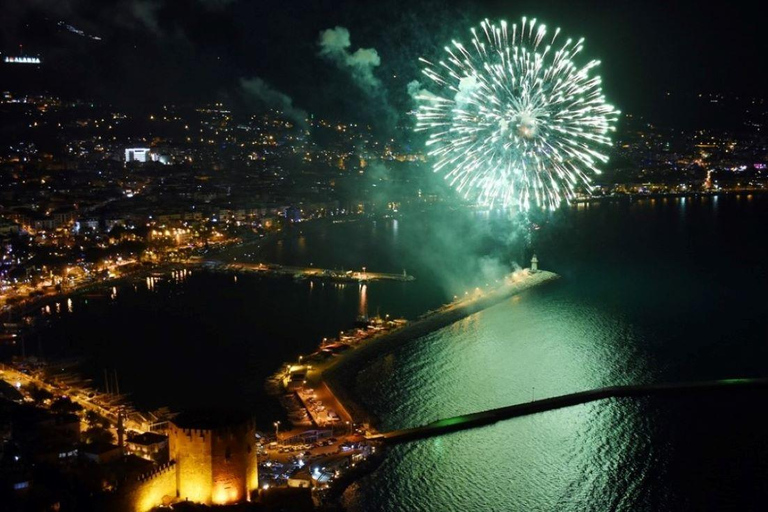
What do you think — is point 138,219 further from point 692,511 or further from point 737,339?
point 692,511

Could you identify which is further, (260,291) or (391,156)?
(391,156)

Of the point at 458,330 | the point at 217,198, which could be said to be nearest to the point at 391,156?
the point at 217,198

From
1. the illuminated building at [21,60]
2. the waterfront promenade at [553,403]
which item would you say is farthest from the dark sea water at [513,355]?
the illuminated building at [21,60]

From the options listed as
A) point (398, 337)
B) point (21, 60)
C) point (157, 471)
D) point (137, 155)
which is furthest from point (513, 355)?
point (21, 60)

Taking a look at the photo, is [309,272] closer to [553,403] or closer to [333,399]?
[333,399]

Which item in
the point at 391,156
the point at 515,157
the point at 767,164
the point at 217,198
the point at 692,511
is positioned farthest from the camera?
the point at 767,164

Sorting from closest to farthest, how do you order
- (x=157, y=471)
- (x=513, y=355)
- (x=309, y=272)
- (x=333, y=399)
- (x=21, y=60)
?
(x=157, y=471)
(x=333, y=399)
(x=513, y=355)
(x=309, y=272)
(x=21, y=60)

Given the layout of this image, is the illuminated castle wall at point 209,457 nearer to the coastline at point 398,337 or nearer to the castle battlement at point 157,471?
the castle battlement at point 157,471
